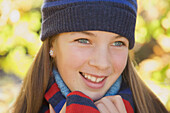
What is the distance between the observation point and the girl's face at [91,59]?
1.71m

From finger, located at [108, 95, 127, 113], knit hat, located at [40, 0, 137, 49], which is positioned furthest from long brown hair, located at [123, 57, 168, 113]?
knit hat, located at [40, 0, 137, 49]

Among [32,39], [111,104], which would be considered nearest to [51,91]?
[111,104]

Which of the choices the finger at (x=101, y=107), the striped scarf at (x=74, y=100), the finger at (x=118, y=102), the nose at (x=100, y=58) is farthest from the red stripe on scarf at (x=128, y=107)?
the nose at (x=100, y=58)

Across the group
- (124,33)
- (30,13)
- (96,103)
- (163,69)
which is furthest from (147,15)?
(96,103)

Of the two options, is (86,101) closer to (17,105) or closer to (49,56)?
(49,56)

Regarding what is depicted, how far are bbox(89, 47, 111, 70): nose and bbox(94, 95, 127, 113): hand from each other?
0.73 ft

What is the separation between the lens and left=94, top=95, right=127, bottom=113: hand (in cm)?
170

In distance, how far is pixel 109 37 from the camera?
5.70ft

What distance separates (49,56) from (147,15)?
1.89 metres

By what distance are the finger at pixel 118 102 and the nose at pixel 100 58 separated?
23cm

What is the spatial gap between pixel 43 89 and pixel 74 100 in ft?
1.54

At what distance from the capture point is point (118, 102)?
176cm

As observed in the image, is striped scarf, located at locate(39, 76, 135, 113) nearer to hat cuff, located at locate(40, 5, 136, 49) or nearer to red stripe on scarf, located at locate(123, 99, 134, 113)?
red stripe on scarf, located at locate(123, 99, 134, 113)

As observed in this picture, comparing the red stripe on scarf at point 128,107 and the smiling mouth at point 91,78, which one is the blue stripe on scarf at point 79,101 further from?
the red stripe on scarf at point 128,107
